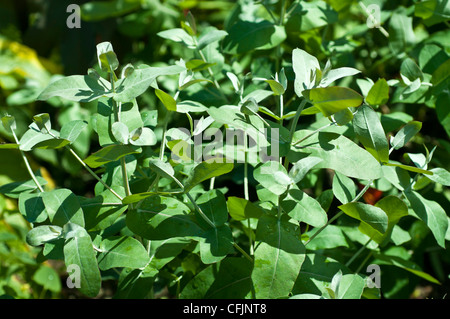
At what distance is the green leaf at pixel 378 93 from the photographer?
1071 mm

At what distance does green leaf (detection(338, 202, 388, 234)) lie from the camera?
0.84 metres

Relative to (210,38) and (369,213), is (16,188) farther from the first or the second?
(369,213)

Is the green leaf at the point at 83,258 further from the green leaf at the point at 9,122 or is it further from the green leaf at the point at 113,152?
the green leaf at the point at 9,122

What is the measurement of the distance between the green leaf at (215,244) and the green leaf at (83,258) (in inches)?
7.6

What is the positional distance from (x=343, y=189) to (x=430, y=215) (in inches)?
7.8

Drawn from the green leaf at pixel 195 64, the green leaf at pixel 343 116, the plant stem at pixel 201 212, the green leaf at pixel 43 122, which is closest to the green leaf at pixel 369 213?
the green leaf at pixel 343 116

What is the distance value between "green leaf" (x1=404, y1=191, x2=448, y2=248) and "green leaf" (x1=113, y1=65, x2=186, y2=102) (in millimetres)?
565

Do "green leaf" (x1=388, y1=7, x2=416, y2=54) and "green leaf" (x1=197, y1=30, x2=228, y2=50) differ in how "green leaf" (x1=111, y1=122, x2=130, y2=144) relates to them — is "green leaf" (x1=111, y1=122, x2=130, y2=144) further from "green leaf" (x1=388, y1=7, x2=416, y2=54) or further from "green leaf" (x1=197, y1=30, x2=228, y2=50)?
"green leaf" (x1=388, y1=7, x2=416, y2=54)

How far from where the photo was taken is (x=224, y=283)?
3.27ft

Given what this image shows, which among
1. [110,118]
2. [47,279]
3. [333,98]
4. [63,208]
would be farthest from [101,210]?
[47,279]

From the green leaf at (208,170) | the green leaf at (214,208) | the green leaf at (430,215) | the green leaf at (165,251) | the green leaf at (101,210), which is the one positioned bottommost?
the green leaf at (165,251)

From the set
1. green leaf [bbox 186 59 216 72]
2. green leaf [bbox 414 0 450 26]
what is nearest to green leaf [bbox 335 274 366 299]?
green leaf [bbox 186 59 216 72]

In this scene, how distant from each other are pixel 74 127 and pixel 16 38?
1997mm
